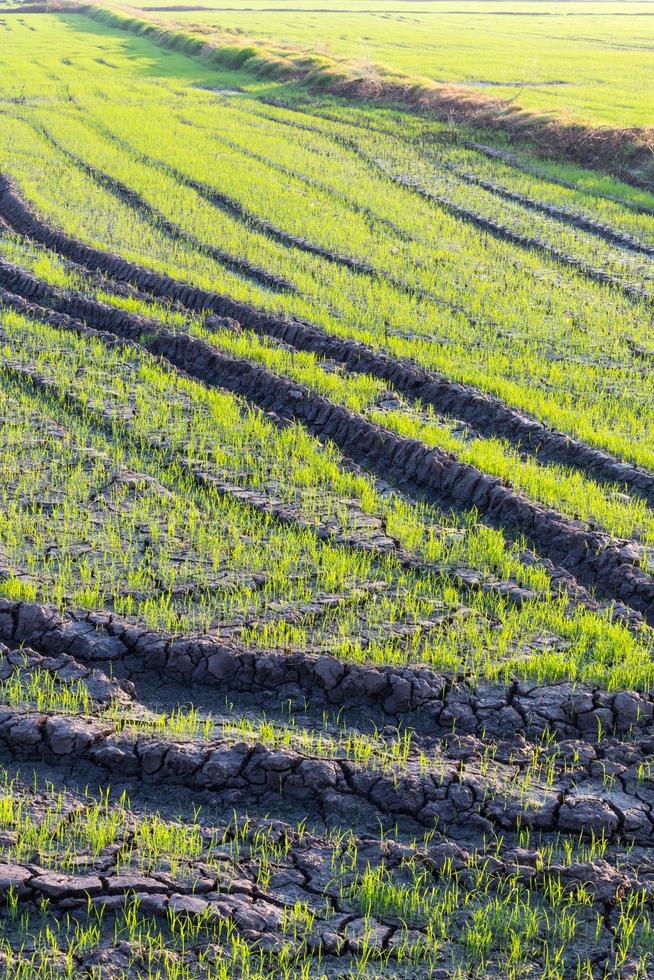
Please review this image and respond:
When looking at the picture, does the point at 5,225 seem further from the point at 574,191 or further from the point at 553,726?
the point at 553,726

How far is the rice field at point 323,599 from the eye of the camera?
393 centimetres

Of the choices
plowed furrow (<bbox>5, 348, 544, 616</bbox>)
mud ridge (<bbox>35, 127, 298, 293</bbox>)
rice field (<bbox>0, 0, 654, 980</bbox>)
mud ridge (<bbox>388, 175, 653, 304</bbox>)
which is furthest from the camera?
mud ridge (<bbox>388, 175, 653, 304</bbox>)

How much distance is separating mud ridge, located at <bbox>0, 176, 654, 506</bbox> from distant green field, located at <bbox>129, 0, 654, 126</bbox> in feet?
44.1

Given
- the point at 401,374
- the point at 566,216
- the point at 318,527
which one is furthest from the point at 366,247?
the point at 318,527

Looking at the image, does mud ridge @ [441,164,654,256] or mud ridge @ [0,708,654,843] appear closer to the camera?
mud ridge @ [0,708,654,843]

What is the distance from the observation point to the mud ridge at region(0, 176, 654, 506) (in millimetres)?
8016

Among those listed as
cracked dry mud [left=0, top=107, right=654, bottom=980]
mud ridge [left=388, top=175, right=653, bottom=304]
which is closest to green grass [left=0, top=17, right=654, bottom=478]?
mud ridge [left=388, top=175, right=653, bottom=304]

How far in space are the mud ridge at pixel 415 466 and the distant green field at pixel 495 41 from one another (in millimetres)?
15226

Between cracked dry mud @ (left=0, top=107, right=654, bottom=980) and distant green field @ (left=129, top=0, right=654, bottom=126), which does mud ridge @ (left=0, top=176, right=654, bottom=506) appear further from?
distant green field @ (left=129, top=0, right=654, bottom=126)

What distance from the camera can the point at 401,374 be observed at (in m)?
9.54

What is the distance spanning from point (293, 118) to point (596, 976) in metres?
22.9

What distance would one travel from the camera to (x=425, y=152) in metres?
20.5

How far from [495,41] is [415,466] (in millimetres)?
49613

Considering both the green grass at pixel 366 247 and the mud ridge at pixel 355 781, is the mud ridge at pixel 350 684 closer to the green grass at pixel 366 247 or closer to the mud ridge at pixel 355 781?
the mud ridge at pixel 355 781
